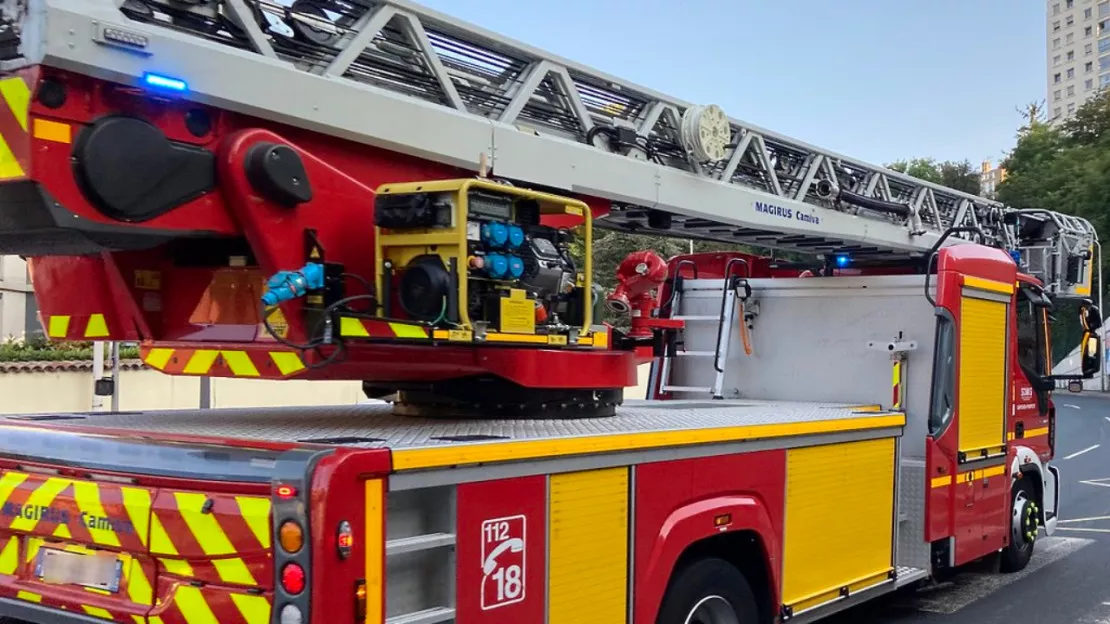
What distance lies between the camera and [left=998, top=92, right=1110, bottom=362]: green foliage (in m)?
44.8

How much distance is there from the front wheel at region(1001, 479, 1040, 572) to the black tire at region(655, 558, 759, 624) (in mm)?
3881

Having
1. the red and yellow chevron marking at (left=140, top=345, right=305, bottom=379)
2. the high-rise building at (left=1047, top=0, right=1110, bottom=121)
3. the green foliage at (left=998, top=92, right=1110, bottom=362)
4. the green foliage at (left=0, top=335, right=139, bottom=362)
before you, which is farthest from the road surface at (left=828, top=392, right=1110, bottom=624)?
the high-rise building at (left=1047, top=0, right=1110, bottom=121)

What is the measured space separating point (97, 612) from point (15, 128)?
5.18 ft

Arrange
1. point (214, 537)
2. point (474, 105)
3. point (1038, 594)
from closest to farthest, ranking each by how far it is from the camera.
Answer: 1. point (214, 537)
2. point (474, 105)
3. point (1038, 594)

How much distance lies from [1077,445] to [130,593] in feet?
69.8

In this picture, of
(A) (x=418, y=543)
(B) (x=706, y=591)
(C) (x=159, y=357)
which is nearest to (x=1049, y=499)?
(B) (x=706, y=591)

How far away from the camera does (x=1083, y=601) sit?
7480 millimetres

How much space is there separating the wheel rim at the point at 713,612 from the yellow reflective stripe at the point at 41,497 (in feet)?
8.62

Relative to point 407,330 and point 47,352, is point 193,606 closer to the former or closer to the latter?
point 407,330

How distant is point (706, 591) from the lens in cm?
465

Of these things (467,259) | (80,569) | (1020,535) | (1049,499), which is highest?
(467,259)

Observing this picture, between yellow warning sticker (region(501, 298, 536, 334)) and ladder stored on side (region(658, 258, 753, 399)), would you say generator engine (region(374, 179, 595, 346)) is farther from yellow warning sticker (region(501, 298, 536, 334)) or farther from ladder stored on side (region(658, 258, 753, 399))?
ladder stored on side (region(658, 258, 753, 399))

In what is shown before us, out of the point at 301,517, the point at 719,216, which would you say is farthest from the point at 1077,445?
the point at 301,517

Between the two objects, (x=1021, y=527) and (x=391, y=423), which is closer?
(x=391, y=423)
